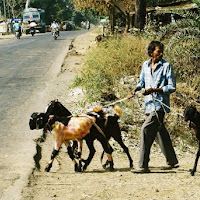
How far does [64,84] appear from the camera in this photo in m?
14.2

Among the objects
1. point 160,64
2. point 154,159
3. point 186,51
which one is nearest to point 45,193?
point 160,64

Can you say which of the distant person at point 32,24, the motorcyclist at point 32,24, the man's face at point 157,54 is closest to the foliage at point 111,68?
the man's face at point 157,54

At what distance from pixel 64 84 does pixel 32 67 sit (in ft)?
16.4

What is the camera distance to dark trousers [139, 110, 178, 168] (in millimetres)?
5832

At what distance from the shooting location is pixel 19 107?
425 inches

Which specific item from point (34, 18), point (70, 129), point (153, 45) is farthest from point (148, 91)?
point (34, 18)

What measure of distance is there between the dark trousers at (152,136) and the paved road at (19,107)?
163 cm

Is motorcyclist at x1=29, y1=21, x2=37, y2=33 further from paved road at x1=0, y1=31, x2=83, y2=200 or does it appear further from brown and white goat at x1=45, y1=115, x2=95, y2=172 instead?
brown and white goat at x1=45, y1=115, x2=95, y2=172

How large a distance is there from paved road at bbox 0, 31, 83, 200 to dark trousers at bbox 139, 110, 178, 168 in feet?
5.33

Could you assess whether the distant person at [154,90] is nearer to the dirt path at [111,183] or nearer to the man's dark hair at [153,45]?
the man's dark hair at [153,45]

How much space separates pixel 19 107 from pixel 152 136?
5.62 m

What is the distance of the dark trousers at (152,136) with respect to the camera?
5.83 meters

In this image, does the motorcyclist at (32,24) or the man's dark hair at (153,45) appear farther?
the motorcyclist at (32,24)

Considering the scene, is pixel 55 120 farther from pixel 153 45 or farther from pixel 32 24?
pixel 32 24
